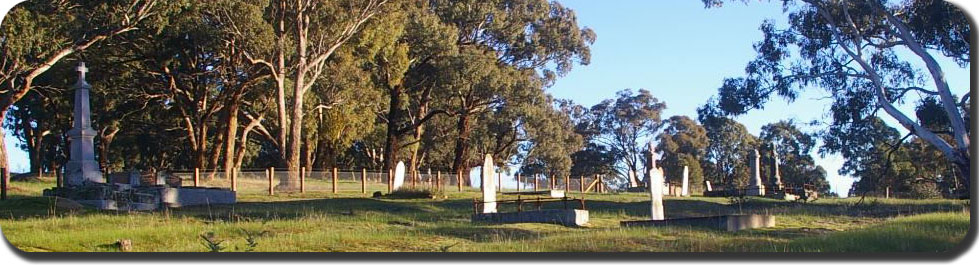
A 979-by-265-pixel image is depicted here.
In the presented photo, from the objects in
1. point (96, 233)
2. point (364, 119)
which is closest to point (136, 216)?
point (96, 233)

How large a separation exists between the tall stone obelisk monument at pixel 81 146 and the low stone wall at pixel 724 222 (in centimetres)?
1524

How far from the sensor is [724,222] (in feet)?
61.0

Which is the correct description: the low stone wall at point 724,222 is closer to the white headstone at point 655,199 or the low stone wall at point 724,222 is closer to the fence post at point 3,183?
the white headstone at point 655,199

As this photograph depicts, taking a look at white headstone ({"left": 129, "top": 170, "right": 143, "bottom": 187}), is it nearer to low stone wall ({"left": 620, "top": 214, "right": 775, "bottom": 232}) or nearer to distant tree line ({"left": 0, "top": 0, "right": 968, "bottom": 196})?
distant tree line ({"left": 0, "top": 0, "right": 968, "bottom": 196})

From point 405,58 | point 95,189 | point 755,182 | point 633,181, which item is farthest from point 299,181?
point 633,181

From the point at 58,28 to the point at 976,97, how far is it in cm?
2924

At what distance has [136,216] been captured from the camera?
2212 cm

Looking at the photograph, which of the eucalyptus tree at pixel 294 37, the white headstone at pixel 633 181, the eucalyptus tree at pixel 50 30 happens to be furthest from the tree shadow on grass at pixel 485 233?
the white headstone at pixel 633 181

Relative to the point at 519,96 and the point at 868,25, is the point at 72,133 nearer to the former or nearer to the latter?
the point at 868,25

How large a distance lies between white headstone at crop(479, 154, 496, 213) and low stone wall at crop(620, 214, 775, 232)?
475 centimetres

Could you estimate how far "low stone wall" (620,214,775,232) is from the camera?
18.6m

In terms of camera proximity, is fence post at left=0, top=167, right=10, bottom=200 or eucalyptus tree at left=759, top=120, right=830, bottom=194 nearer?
fence post at left=0, top=167, right=10, bottom=200

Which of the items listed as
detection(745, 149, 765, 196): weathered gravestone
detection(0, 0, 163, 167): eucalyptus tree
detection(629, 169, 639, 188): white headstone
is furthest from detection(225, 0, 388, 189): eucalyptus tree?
detection(629, 169, 639, 188): white headstone

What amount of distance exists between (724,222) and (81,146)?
17.8m
